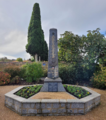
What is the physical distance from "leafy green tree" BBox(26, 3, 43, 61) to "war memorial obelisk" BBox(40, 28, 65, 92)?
12296 mm

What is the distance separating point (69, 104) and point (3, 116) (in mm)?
2276

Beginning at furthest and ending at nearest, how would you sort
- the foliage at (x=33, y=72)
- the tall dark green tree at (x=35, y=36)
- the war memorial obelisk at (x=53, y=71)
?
1. the tall dark green tree at (x=35, y=36)
2. the foliage at (x=33, y=72)
3. the war memorial obelisk at (x=53, y=71)

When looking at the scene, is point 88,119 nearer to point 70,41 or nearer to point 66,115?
point 66,115

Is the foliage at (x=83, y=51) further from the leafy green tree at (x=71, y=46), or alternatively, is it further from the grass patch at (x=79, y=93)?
the grass patch at (x=79, y=93)

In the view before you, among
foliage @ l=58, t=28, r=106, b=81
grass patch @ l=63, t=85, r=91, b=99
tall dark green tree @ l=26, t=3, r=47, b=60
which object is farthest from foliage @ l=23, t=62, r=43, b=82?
tall dark green tree @ l=26, t=3, r=47, b=60

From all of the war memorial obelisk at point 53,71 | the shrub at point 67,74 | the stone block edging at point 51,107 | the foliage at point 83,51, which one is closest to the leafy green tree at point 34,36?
the foliage at point 83,51

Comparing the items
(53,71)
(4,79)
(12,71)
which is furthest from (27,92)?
(12,71)

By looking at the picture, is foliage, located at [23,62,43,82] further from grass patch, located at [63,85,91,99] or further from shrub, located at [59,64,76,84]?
grass patch, located at [63,85,91,99]

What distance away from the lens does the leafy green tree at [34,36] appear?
1698cm

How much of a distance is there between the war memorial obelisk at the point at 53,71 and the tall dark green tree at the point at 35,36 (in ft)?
40.3

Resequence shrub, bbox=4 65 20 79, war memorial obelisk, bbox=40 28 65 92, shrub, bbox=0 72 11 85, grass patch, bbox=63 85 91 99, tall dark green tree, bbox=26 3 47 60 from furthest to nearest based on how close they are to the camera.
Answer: tall dark green tree, bbox=26 3 47 60, shrub, bbox=4 65 20 79, shrub, bbox=0 72 11 85, war memorial obelisk, bbox=40 28 65 92, grass patch, bbox=63 85 91 99

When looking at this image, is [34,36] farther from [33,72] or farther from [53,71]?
[53,71]

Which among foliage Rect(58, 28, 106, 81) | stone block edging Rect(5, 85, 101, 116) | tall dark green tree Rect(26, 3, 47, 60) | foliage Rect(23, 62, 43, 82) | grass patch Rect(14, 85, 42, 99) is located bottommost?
stone block edging Rect(5, 85, 101, 116)

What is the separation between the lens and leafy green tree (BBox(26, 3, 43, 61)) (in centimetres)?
1698
